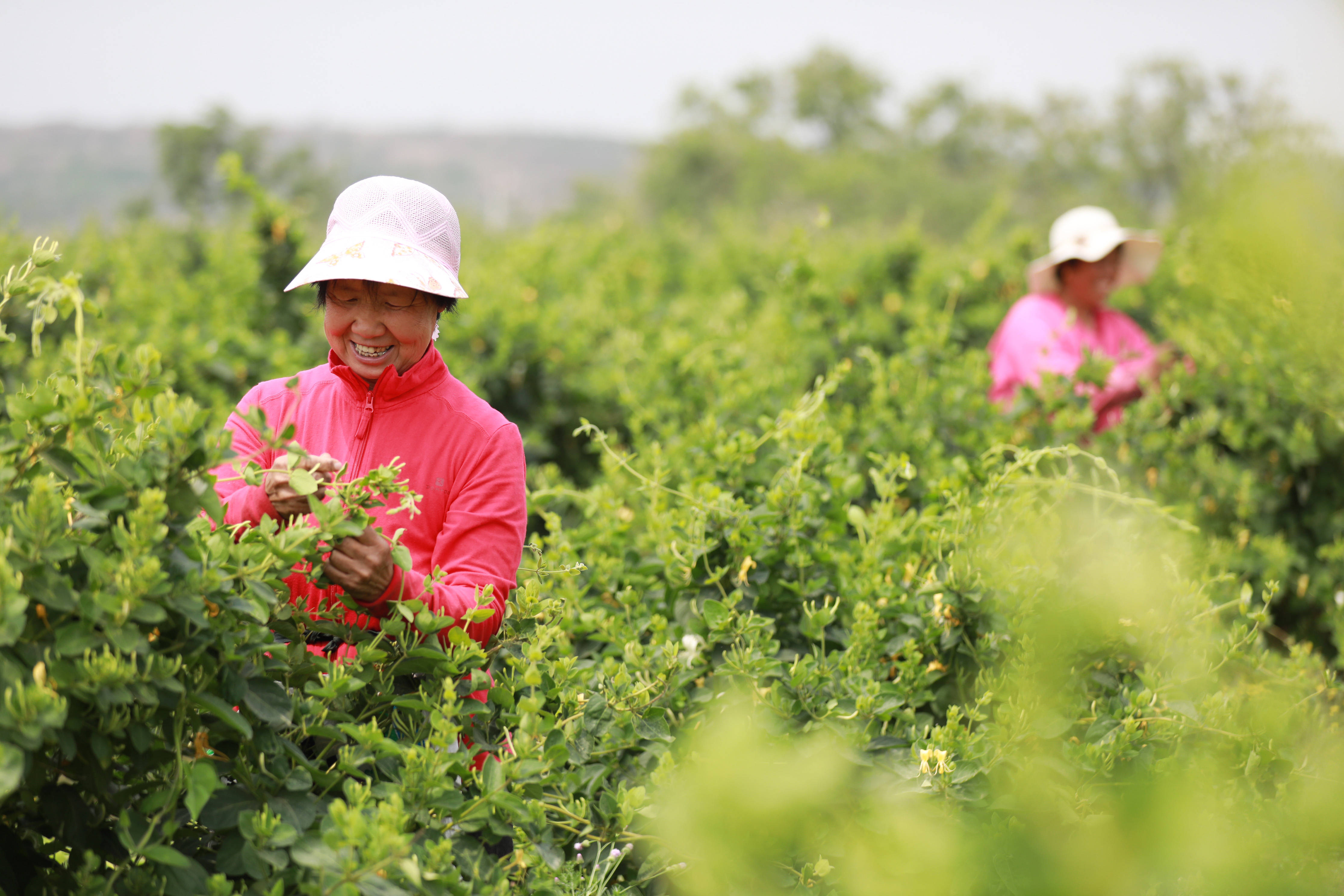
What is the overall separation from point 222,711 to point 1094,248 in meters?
4.51

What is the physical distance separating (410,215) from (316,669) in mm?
826

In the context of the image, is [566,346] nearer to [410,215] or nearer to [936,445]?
[936,445]

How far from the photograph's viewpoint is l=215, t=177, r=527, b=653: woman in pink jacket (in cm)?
182

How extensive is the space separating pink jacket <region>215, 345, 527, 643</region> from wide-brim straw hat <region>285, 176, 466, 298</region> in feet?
0.54

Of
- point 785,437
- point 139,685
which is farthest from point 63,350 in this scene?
point 785,437

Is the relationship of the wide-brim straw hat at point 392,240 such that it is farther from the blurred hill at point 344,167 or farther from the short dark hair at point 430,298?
the blurred hill at point 344,167

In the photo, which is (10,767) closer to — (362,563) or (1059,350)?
(362,563)

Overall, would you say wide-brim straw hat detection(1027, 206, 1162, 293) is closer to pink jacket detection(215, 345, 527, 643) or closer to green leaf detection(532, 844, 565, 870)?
pink jacket detection(215, 345, 527, 643)

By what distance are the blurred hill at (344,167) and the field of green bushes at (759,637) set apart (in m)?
1.03

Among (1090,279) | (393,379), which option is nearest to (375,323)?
(393,379)

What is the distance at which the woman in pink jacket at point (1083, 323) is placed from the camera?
13.7ft

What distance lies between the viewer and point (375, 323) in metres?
1.89

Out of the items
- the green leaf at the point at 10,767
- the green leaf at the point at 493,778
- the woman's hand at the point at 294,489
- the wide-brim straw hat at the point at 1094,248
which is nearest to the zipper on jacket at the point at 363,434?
the woman's hand at the point at 294,489

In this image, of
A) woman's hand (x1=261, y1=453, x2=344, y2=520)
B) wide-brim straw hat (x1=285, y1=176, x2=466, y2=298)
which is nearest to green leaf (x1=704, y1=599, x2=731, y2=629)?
wide-brim straw hat (x1=285, y1=176, x2=466, y2=298)
